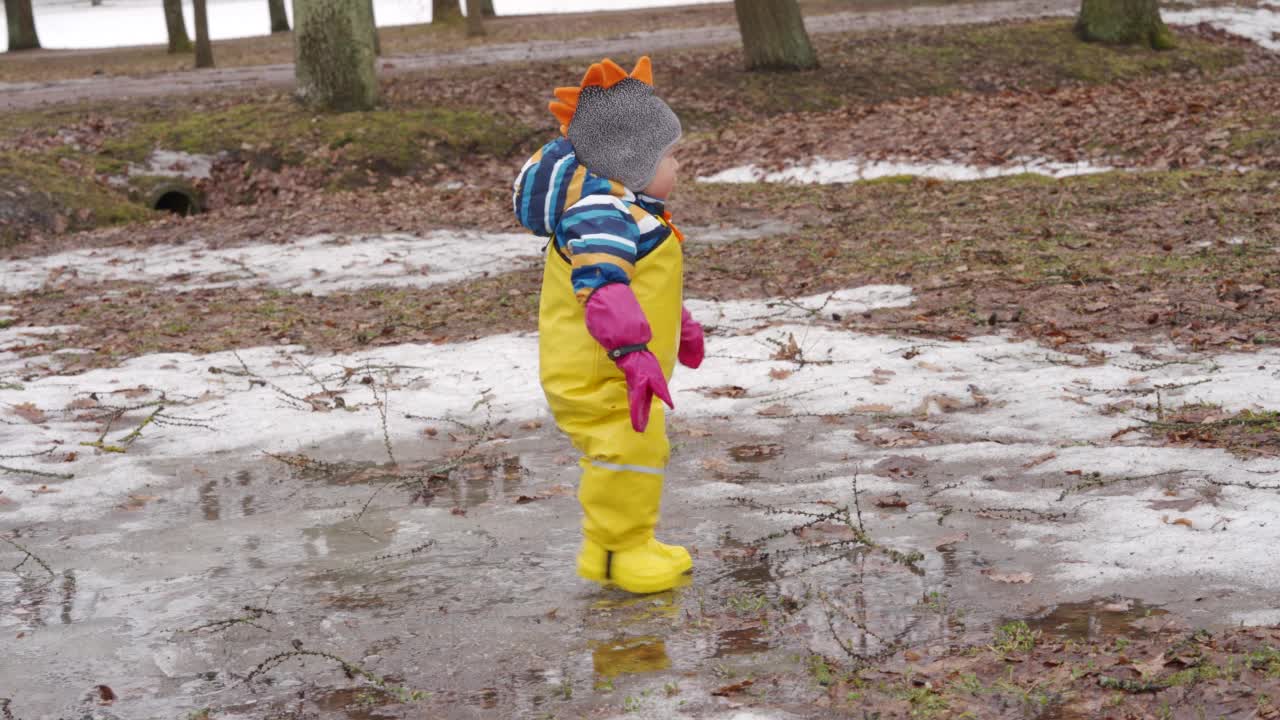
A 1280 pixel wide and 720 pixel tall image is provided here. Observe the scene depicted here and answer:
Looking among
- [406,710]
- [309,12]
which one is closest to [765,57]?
[309,12]

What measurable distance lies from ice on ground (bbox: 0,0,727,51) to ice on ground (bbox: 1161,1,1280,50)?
18.8m

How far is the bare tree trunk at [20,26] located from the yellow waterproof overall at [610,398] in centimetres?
3699

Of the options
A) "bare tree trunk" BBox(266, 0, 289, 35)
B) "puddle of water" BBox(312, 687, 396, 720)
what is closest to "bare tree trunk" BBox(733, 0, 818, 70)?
"puddle of water" BBox(312, 687, 396, 720)

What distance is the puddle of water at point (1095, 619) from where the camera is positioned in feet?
11.7

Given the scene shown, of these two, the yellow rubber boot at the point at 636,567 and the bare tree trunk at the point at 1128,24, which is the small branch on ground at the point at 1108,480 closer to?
the yellow rubber boot at the point at 636,567

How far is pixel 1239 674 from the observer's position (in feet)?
10.6

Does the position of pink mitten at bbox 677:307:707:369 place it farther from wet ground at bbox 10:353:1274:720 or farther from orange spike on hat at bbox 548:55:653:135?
orange spike on hat at bbox 548:55:653:135

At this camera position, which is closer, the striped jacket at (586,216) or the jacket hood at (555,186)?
the striped jacket at (586,216)

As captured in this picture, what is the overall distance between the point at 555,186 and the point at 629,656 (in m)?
1.53

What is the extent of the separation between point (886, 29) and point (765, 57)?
5.69 meters

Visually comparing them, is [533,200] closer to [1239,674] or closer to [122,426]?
[1239,674]

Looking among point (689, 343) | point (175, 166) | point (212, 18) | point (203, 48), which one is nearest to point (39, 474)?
point (689, 343)

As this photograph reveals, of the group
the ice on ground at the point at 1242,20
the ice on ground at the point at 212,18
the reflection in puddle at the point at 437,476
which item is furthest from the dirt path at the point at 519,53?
the reflection in puddle at the point at 437,476

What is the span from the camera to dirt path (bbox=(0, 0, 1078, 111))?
66.9 ft
